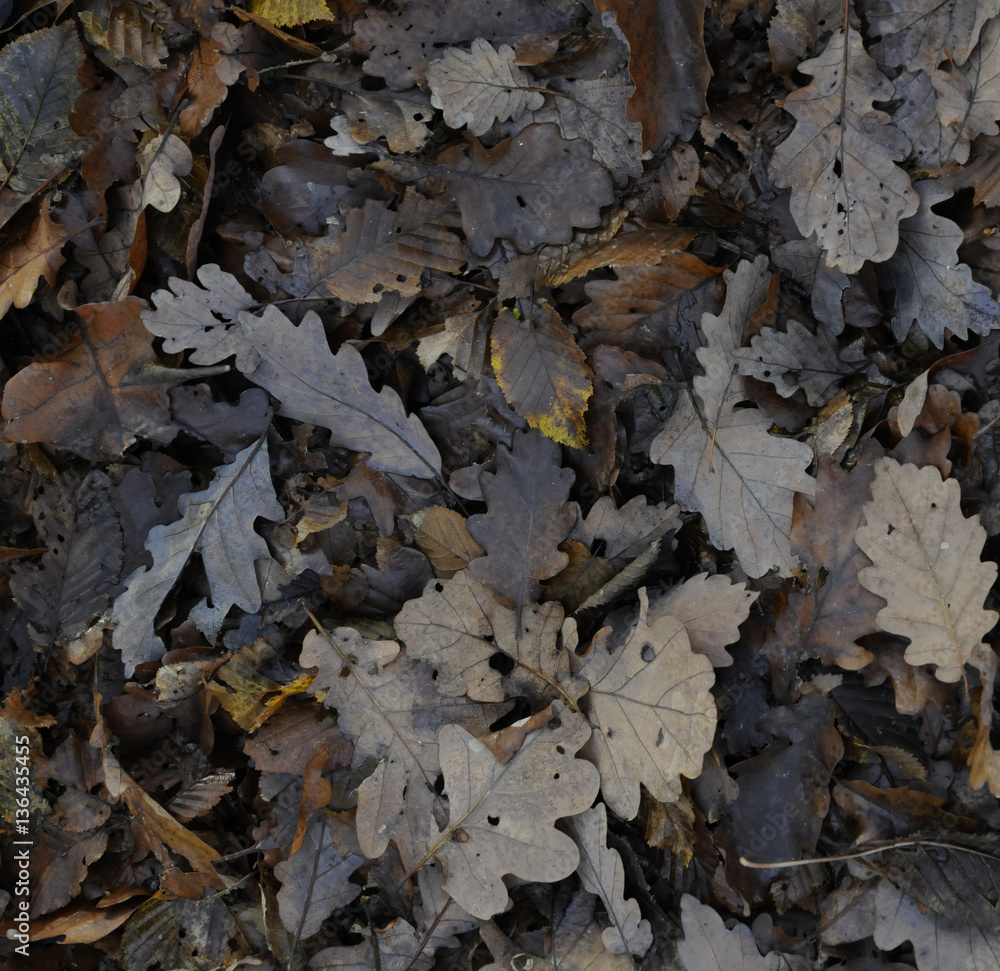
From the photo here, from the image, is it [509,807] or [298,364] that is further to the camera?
[298,364]

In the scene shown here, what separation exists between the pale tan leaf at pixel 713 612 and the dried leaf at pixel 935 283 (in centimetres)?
89

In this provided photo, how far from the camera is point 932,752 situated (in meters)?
2.04

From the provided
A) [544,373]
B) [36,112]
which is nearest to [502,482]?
[544,373]

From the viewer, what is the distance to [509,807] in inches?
80.7

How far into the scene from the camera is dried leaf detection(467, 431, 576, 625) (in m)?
2.17

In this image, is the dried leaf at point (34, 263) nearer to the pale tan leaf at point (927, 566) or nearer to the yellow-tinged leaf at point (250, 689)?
the yellow-tinged leaf at point (250, 689)

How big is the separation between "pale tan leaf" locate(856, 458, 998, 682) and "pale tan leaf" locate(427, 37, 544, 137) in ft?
4.83

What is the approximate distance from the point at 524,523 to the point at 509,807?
78 cm

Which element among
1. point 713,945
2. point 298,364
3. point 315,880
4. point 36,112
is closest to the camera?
point 713,945

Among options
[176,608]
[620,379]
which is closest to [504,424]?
[620,379]

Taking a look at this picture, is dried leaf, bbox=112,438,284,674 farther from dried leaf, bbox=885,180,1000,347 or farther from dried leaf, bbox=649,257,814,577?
dried leaf, bbox=885,180,1000,347

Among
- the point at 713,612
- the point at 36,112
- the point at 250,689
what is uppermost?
the point at 36,112

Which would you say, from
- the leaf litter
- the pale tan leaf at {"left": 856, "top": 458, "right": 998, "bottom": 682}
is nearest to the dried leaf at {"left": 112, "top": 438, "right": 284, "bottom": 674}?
the leaf litter

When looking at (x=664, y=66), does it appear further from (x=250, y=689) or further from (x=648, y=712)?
(x=250, y=689)
